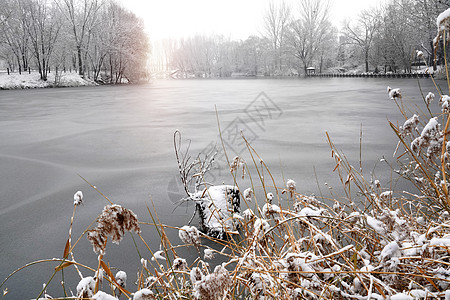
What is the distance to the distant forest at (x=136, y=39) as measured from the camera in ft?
111

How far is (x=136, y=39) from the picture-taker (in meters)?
40.8

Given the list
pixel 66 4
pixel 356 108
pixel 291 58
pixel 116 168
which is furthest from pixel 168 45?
pixel 116 168

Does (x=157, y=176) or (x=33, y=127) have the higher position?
(x=33, y=127)

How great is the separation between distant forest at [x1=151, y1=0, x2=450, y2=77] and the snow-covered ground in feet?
103

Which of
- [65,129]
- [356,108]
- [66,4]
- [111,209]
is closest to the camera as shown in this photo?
[111,209]

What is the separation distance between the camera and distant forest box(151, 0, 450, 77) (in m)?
36.1

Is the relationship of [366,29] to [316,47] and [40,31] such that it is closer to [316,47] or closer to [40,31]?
[316,47]

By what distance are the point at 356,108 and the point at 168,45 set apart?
3765 inches

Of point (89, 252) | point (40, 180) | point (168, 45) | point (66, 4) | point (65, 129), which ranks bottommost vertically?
point (89, 252)

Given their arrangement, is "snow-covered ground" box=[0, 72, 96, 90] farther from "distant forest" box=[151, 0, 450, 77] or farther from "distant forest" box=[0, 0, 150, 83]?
"distant forest" box=[151, 0, 450, 77]

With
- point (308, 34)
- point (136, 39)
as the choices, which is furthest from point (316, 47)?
point (136, 39)

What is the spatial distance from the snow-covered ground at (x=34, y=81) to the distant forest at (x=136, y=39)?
1.06 metres

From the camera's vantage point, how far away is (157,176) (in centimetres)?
568

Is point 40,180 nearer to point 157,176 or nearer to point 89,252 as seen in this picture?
point 157,176
